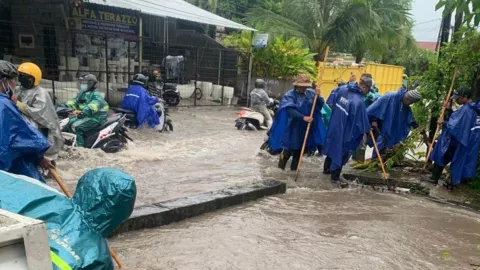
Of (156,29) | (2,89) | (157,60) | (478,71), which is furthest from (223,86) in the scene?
(2,89)

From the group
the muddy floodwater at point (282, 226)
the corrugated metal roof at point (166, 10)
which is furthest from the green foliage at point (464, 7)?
the corrugated metal roof at point (166, 10)

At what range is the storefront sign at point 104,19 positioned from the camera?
14109mm

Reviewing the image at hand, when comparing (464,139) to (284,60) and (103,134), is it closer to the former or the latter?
(103,134)

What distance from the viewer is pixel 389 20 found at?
2291cm

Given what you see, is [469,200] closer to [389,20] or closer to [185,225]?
[185,225]

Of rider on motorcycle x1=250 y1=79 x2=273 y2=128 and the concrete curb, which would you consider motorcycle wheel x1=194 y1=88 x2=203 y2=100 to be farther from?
the concrete curb

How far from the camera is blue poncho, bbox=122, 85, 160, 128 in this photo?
9.24m

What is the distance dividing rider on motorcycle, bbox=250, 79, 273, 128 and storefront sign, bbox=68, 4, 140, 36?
240 inches

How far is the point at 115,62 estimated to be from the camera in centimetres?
1449

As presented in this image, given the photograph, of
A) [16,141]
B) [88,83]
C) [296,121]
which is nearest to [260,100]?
[296,121]

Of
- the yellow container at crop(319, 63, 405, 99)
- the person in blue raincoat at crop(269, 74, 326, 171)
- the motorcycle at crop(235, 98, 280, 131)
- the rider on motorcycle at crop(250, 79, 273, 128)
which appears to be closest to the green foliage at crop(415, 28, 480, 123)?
the person in blue raincoat at crop(269, 74, 326, 171)

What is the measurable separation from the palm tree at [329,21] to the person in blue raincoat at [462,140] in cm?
1342

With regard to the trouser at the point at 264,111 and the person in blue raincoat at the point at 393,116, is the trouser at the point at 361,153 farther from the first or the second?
the trouser at the point at 264,111

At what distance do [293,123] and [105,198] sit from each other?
17.6 ft
